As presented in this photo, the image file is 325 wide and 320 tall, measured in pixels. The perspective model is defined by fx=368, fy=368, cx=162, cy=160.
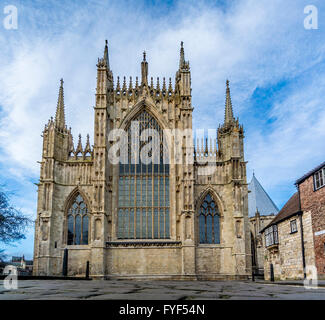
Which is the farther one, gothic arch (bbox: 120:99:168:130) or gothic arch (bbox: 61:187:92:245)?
gothic arch (bbox: 120:99:168:130)

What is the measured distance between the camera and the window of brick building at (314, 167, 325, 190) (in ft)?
65.8

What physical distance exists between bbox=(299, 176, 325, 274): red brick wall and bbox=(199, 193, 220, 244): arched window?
8.68 meters

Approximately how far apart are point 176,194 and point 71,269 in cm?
983

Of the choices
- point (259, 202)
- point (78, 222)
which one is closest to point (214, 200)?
point (78, 222)

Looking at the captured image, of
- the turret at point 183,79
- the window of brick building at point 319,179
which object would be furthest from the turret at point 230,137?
the window of brick building at point 319,179

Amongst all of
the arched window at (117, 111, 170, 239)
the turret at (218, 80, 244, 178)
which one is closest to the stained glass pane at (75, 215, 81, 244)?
the arched window at (117, 111, 170, 239)

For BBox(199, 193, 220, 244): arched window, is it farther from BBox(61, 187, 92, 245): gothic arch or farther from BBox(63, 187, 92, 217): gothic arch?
BBox(63, 187, 92, 217): gothic arch

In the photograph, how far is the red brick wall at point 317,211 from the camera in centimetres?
1969

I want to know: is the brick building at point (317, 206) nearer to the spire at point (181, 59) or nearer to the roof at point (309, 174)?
the roof at point (309, 174)

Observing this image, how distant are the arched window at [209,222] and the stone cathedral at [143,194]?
0.08m

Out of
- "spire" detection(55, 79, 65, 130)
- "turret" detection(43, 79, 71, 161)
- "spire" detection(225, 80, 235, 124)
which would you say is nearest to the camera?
"turret" detection(43, 79, 71, 161)

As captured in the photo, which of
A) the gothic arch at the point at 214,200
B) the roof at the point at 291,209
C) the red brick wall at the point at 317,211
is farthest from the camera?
the gothic arch at the point at 214,200
